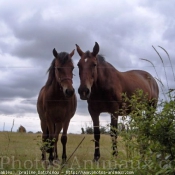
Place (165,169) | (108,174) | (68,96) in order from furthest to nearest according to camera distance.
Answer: (68,96), (108,174), (165,169)

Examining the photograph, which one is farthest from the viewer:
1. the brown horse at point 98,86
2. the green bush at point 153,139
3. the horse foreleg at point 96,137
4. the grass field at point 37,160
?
the brown horse at point 98,86

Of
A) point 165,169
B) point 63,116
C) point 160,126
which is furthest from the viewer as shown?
point 63,116

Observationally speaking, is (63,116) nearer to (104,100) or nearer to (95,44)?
(104,100)

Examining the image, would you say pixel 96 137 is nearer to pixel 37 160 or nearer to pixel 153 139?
pixel 37 160

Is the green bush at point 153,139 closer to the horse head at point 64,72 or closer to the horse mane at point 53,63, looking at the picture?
the horse head at point 64,72

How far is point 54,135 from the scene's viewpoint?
7215 millimetres

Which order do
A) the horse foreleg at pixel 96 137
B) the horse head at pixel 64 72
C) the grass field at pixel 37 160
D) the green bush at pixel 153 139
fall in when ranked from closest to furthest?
the green bush at pixel 153 139, the grass field at pixel 37 160, the horse head at pixel 64 72, the horse foreleg at pixel 96 137

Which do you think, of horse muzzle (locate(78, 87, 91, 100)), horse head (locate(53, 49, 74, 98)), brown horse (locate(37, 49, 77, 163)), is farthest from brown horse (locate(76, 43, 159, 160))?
brown horse (locate(37, 49, 77, 163))

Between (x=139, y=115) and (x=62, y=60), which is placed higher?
(x=62, y=60)

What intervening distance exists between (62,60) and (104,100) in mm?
1325

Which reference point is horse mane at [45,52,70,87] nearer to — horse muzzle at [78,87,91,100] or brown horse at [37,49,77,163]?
brown horse at [37,49,77,163]

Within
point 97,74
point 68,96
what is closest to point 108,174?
point 68,96

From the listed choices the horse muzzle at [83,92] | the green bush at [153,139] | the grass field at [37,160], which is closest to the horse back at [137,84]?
the grass field at [37,160]

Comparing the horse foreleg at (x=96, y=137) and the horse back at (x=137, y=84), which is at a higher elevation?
the horse back at (x=137, y=84)
